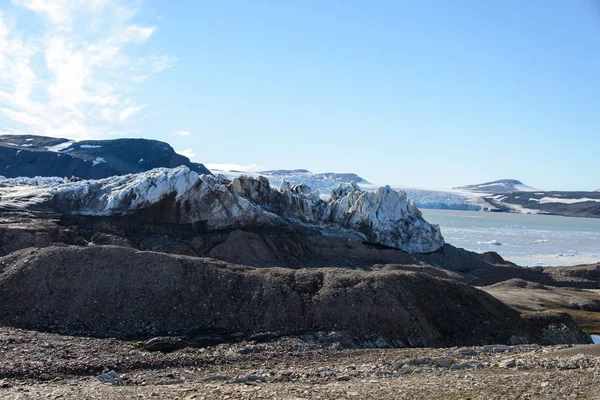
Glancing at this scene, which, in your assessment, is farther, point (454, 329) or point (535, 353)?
point (454, 329)

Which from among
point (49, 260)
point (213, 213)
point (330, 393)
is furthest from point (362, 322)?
point (213, 213)

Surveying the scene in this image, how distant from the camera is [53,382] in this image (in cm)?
1162

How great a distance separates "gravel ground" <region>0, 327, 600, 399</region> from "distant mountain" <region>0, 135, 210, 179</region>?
3254 inches

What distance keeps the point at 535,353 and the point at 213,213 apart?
26.4 metres

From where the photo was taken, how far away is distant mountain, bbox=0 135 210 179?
9438 cm

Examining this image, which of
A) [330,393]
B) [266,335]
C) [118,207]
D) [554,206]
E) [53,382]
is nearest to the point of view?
[330,393]

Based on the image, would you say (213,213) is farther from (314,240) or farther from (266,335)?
(266,335)

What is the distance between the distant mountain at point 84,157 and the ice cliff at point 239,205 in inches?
2209

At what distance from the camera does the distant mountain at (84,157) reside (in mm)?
94375

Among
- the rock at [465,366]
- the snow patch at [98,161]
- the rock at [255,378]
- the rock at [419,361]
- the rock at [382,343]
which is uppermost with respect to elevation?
the snow patch at [98,161]

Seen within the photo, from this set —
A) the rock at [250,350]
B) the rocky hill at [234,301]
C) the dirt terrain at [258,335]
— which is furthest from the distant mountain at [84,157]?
the rock at [250,350]

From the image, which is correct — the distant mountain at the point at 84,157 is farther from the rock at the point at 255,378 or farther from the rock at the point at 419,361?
the rock at the point at 419,361

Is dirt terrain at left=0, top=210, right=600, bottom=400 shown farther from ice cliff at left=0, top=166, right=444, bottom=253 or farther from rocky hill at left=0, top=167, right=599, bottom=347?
ice cliff at left=0, top=166, right=444, bottom=253

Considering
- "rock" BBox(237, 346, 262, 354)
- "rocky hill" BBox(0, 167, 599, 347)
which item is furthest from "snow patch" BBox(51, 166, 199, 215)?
"rock" BBox(237, 346, 262, 354)
